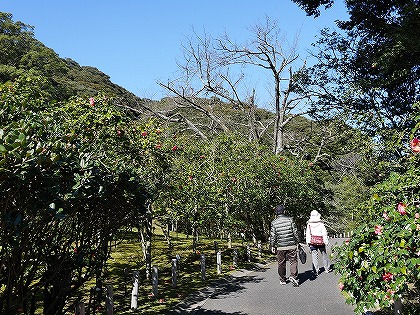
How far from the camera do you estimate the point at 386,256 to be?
4.00 m

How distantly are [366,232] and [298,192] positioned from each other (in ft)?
48.9

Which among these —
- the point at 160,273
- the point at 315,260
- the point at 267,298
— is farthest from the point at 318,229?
the point at 160,273

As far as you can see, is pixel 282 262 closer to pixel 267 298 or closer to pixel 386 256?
pixel 267 298

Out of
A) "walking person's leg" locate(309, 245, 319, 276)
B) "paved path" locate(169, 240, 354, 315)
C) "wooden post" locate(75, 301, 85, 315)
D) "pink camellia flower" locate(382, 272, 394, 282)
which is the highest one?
"pink camellia flower" locate(382, 272, 394, 282)

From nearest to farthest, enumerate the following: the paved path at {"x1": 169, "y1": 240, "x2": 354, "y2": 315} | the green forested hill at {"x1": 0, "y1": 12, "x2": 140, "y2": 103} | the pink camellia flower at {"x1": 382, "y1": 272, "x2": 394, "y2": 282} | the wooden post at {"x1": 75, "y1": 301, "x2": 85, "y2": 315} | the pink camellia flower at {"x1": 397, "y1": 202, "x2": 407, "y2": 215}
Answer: the pink camellia flower at {"x1": 382, "y1": 272, "x2": 394, "y2": 282}
the pink camellia flower at {"x1": 397, "y1": 202, "x2": 407, "y2": 215}
the wooden post at {"x1": 75, "y1": 301, "x2": 85, "y2": 315}
the paved path at {"x1": 169, "y1": 240, "x2": 354, "y2": 315}
the green forested hill at {"x1": 0, "y1": 12, "x2": 140, "y2": 103}

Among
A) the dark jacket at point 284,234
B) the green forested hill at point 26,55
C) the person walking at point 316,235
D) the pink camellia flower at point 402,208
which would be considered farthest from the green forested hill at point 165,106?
the pink camellia flower at point 402,208

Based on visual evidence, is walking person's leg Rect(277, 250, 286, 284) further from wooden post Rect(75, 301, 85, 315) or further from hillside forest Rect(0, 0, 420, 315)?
wooden post Rect(75, 301, 85, 315)

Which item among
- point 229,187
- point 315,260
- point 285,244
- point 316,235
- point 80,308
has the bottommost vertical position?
point 80,308

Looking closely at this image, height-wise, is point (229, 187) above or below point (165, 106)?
below

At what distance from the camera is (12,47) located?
1249 inches

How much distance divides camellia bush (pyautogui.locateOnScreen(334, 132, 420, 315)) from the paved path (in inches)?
105

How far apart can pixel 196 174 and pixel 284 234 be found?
404 centimetres

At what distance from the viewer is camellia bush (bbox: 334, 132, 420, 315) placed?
3.92m

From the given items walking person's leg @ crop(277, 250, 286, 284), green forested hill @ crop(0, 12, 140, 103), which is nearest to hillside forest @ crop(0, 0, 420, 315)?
walking person's leg @ crop(277, 250, 286, 284)
